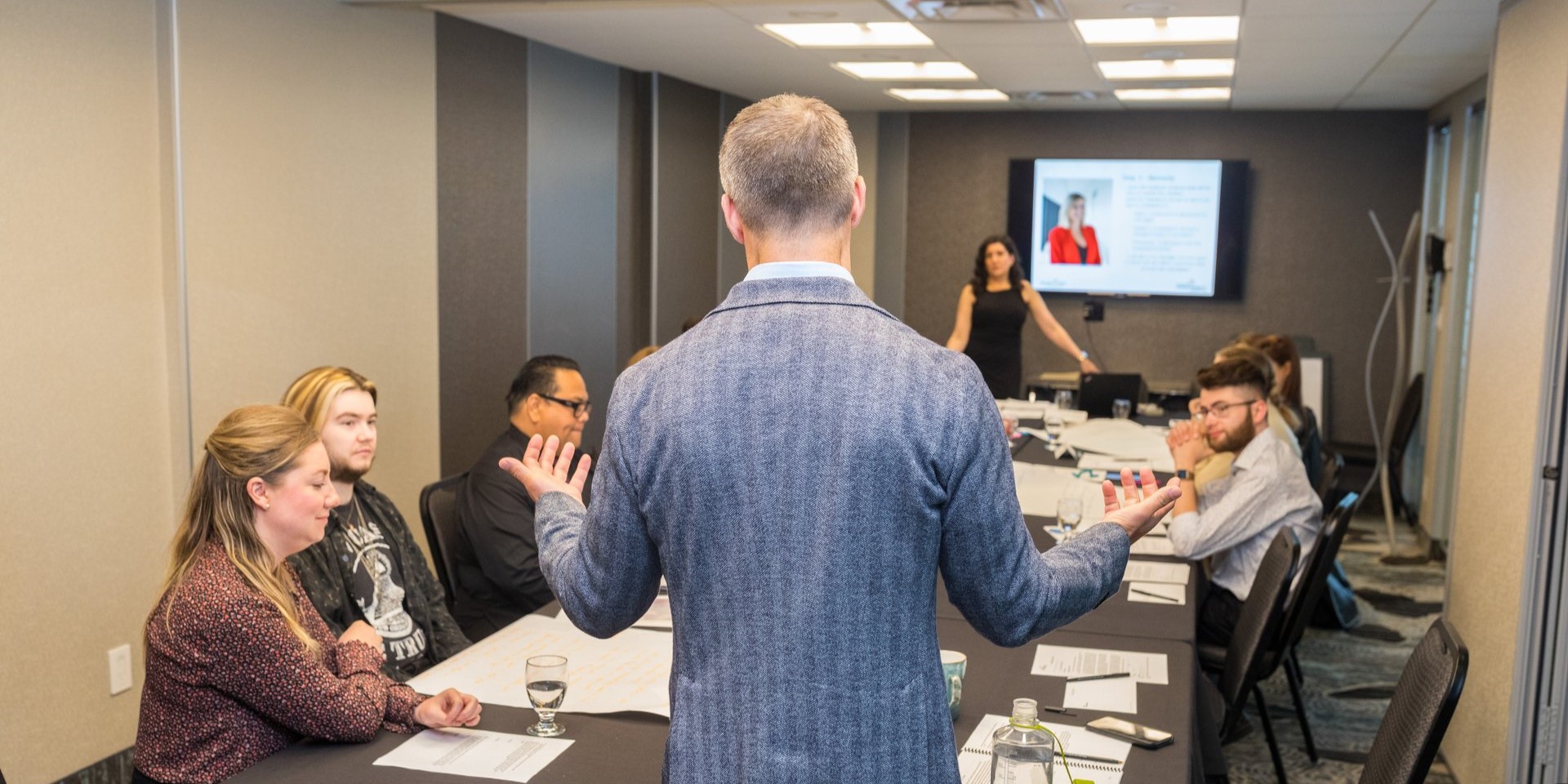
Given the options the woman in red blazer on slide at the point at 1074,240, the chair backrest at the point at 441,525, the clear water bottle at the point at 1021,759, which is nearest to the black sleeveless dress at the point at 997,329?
the woman in red blazer on slide at the point at 1074,240

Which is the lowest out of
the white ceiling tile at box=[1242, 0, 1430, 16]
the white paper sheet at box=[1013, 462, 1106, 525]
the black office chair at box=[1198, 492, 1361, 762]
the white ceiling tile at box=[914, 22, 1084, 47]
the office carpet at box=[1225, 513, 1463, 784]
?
the office carpet at box=[1225, 513, 1463, 784]

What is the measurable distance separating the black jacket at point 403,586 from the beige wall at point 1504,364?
8.90 ft

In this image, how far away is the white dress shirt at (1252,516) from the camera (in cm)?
353

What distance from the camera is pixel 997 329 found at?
7.28m

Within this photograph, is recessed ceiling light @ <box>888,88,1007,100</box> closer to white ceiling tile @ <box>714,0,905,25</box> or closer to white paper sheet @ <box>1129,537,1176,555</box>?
white ceiling tile @ <box>714,0,905,25</box>

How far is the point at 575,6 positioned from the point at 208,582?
351 centimetres

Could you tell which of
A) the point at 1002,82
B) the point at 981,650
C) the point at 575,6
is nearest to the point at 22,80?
the point at 575,6

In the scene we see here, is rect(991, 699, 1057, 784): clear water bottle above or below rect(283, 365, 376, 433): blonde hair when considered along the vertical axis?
below

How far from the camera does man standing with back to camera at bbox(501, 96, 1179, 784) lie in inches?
49.7

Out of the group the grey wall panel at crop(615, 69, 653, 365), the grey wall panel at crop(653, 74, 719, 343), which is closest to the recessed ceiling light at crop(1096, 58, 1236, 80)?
the grey wall panel at crop(653, 74, 719, 343)

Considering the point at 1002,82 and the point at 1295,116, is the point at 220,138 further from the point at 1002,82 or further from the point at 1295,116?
the point at 1295,116

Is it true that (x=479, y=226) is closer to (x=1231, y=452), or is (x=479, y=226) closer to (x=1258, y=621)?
(x=1231, y=452)

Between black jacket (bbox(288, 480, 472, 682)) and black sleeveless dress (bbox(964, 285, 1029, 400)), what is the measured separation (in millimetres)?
4627

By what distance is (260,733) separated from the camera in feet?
6.73
